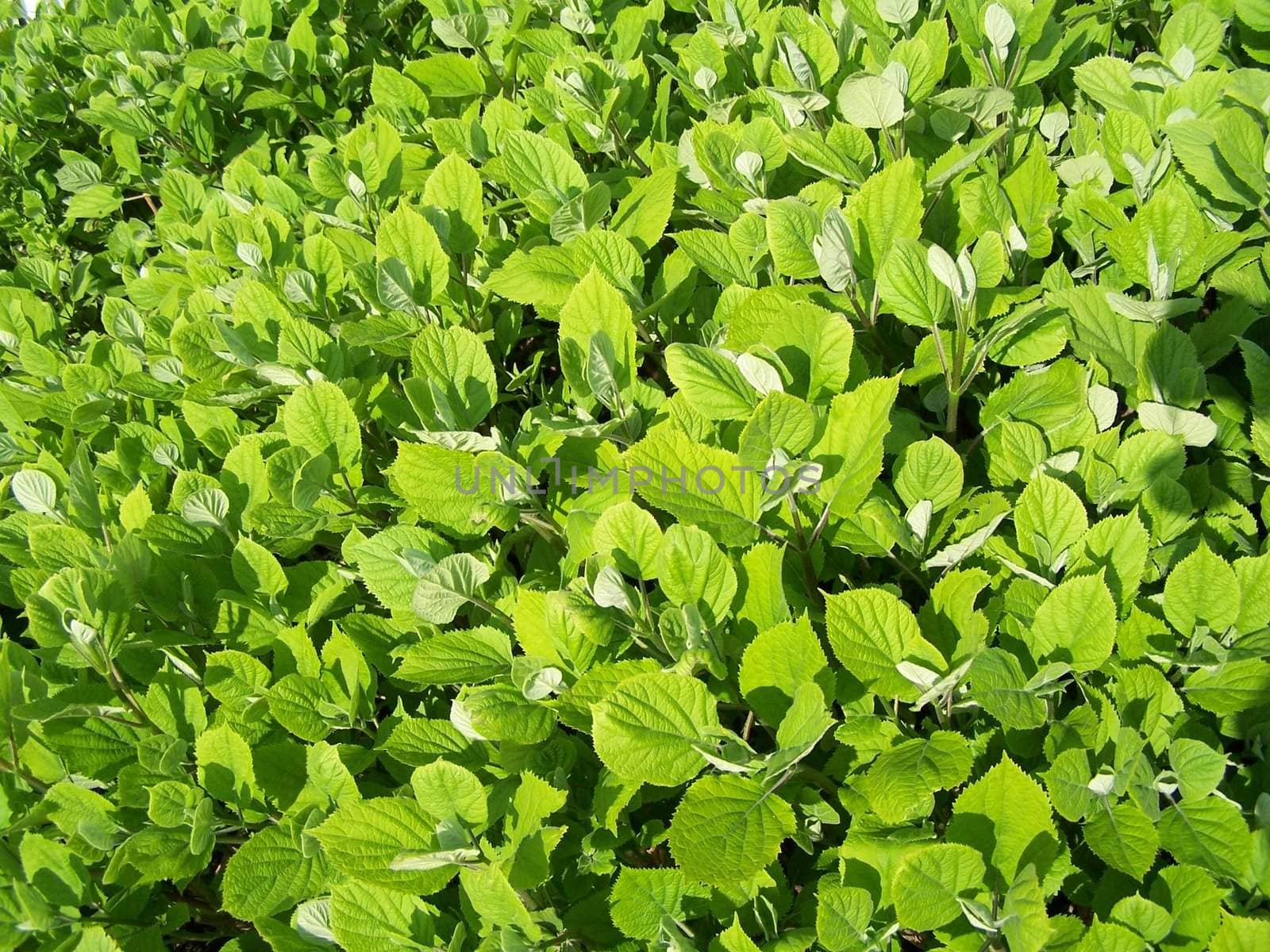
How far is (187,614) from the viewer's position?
2.08 m

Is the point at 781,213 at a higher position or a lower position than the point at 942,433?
higher

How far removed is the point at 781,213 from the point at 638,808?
1098 mm

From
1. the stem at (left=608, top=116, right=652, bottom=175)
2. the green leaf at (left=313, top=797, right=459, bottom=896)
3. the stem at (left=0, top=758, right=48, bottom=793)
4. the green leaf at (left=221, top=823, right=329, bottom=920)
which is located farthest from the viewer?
the stem at (left=608, top=116, right=652, bottom=175)

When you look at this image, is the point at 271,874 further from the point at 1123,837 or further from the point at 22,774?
the point at 1123,837

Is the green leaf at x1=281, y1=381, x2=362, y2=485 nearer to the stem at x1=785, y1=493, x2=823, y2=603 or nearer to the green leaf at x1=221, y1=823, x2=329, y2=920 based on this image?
the green leaf at x1=221, y1=823, x2=329, y2=920

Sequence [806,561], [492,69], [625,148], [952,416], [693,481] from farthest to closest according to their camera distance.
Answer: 1. [492,69]
2. [625,148]
3. [952,416]
4. [806,561]
5. [693,481]

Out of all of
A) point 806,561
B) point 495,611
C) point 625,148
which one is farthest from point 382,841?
point 625,148

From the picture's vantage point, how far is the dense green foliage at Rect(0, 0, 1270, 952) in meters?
1.32

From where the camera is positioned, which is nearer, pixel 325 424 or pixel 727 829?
pixel 727 829

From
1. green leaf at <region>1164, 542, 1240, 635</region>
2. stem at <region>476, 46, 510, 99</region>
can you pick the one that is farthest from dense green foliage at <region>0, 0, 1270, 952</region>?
stem at <region>476, 46, 510, 99</region>

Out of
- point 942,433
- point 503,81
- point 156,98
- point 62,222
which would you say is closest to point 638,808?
point 942,433

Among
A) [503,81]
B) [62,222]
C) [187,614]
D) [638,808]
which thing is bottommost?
[638,808]

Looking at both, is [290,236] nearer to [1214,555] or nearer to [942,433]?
[942,433]

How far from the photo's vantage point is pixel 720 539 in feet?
4.94
